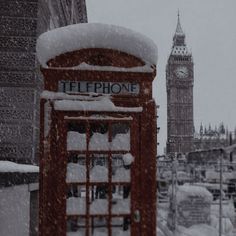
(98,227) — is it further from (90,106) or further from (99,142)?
(90,106)

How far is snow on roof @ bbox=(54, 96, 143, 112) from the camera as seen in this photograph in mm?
3291

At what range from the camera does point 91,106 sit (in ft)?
10.9

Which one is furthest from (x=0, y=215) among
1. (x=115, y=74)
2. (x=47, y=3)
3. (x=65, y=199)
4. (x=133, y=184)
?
(x=47, y=3)

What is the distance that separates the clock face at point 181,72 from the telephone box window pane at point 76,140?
8211cm

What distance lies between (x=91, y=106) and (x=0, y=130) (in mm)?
2826

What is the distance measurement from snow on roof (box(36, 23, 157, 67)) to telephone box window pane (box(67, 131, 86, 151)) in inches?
22.7

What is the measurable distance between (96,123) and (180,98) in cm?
8176

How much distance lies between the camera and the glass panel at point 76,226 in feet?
11.2

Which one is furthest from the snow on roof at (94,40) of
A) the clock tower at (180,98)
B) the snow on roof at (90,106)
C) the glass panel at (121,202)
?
the clock tower at (180,98)

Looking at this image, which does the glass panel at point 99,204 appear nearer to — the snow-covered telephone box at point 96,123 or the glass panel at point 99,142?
the snow-covered telephone box at point 96,123

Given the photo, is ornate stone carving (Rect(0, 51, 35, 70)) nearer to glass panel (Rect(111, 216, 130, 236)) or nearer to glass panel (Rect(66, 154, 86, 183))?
glass panel (Rect(66, 154, 86, 183))

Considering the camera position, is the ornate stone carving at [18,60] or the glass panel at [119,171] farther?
the ornate stone carving at [18,60]

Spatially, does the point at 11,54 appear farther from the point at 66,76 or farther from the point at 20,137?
the point at 66,76

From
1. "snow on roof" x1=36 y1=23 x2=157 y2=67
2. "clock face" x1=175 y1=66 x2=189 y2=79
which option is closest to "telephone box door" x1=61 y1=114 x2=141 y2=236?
"snow on roof" x1=36 y1=23 x2=157 y2=67
